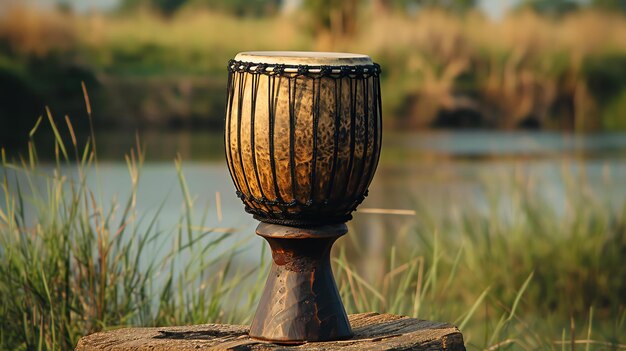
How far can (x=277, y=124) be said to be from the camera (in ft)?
9.29

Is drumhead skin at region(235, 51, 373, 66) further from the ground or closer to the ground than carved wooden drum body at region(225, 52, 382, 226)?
further from the ground

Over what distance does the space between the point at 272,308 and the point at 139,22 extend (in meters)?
13.5

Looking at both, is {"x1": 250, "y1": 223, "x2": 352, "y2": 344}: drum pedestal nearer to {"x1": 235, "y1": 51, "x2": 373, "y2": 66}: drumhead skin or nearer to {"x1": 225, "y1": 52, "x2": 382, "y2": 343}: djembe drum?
{"x1": 225, "y1": 52, "x2": 382, "y2": 343}: djembe drum

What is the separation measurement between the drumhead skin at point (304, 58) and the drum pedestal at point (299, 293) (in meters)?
0.44

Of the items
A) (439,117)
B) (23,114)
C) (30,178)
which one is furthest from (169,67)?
(30,178)

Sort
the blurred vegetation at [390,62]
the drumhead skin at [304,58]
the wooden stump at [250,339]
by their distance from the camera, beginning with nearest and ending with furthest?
the drumhead skin at [304,58] < the wooden stump at [250,339] < the blurred vegetation at [390,62]

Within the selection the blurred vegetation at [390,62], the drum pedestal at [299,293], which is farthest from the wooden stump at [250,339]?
the blurred vegetation at [390,62]

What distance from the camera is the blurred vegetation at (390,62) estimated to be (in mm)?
14258

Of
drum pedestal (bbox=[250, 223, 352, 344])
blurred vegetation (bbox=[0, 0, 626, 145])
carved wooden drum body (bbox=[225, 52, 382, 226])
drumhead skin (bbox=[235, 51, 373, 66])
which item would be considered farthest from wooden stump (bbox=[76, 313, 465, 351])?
blurred vegetation (bbox=[0, 0, 626, 145])

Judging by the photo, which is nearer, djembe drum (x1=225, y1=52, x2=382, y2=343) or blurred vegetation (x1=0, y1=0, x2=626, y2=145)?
djembe drum (x1=225, y1=52, x2=382, y2=343)

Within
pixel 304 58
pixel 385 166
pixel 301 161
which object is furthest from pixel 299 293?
pixel 385 166

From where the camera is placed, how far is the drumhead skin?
9.23 ft

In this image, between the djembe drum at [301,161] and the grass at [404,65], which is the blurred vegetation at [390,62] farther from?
the djembe drum at [301,161]

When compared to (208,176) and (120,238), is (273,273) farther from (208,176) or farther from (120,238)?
(208,176)
